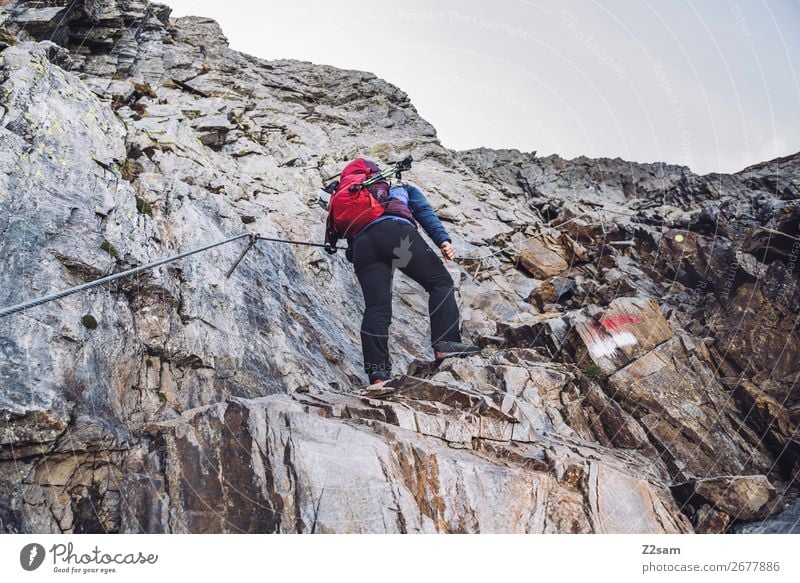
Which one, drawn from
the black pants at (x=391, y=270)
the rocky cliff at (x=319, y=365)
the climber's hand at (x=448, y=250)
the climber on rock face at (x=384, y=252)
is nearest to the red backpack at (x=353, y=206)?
the climber on rock face at (x=384, y=252)

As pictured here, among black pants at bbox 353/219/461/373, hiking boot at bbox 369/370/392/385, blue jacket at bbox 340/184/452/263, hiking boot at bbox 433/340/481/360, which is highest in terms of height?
blue jacket at bbox 340/184/452/263

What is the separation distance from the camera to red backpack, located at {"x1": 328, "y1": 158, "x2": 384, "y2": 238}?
7.92 m

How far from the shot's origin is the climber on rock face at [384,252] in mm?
7504

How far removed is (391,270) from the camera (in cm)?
783

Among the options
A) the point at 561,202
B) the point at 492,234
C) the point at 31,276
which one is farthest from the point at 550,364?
the point at 561,202

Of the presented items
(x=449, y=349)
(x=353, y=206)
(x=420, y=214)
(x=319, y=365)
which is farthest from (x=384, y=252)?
(x=319, y=365)

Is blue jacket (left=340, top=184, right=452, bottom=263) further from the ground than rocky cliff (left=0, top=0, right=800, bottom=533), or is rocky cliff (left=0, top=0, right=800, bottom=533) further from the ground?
blue jacket (left=340, top=184, right=452, bottom=263)

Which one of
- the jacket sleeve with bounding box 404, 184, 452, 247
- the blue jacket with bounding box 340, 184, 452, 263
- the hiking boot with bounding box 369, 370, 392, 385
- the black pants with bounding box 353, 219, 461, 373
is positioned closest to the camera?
the hiking boot with bounding box 369, 370, 392, 385

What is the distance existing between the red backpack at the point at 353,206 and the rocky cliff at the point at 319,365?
60.9 inches

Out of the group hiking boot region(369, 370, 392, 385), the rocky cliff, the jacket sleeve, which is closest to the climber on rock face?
the jacket sleeve

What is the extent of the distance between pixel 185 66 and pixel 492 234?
15.4 m

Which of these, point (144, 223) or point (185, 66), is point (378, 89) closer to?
point (185, 66)

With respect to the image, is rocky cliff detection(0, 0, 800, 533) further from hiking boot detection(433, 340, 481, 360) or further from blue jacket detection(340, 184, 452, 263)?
blue jacket detection(340, 184, 452, 263)
